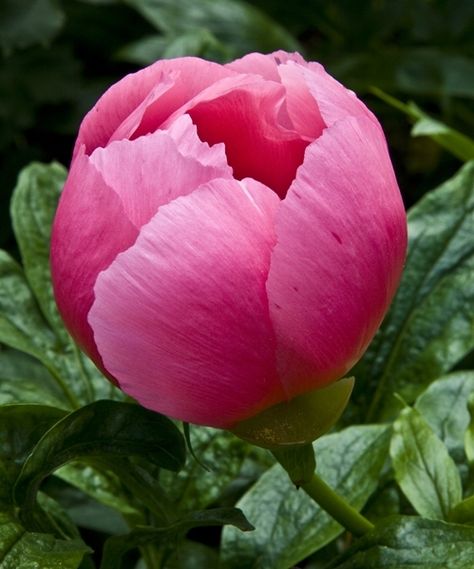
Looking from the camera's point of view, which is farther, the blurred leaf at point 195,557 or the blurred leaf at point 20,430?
the blurred leaf at point 195,557

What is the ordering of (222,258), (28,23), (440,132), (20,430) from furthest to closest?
(28,23)
(440,132)
(20,430)
(222,258)

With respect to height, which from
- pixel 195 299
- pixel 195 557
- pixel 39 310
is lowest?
pixel 195 557

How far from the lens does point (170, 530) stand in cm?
51

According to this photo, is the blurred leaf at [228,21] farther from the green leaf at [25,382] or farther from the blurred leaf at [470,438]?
the blurred leaf at [470,438]

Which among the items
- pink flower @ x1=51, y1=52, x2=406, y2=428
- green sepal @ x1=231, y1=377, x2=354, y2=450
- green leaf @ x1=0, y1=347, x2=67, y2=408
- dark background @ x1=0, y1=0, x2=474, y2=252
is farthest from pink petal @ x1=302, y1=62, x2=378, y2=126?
dark background @ x1=0, y1=0, x2=474, y2=252

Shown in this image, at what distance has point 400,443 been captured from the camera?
58 cm

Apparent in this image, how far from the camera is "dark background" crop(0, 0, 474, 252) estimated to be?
114 cm

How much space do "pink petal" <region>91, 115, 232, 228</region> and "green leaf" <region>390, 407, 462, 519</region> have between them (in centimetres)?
21

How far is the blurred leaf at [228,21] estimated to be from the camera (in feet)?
3.91

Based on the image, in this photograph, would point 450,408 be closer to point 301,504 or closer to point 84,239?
point 301,504

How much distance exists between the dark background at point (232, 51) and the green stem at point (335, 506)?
1.93 ft

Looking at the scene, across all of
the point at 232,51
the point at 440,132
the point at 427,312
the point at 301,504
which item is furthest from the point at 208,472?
the point at 232,51

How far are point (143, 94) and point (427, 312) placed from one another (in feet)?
0.92

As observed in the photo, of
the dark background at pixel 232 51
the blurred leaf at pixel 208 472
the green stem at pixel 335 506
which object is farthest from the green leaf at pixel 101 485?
the dark background at pixel 232 51
